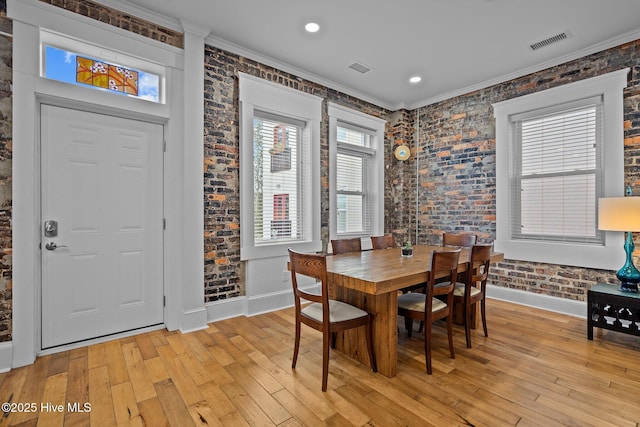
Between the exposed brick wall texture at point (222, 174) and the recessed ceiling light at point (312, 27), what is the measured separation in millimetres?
873

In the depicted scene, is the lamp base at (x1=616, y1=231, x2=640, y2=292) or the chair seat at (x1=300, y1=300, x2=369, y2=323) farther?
the lamp base at (x1=616, y1=231, x2=640, y2=292)

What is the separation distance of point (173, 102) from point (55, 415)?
2706mm

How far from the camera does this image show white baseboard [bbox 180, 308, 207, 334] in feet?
A: 10.5

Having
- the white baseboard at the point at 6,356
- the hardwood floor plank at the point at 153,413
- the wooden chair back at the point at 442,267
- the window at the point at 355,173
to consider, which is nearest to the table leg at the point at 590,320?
the wooden chair back at the point at 442,267

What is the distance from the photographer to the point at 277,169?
4.09 meters

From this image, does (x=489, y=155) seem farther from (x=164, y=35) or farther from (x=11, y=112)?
(x=11, y=112)

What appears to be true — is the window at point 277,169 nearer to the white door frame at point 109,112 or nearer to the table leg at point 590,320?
the white door frame at point 109,112

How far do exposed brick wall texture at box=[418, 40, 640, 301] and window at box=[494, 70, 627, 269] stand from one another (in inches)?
4.2

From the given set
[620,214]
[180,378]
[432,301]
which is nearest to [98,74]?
[180,378]

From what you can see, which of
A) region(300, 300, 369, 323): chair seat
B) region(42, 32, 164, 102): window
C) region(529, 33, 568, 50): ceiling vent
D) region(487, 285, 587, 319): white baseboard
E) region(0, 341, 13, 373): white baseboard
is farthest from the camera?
region(487, 285, 587, 319): white baseboard

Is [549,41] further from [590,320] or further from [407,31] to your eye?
[590,320]

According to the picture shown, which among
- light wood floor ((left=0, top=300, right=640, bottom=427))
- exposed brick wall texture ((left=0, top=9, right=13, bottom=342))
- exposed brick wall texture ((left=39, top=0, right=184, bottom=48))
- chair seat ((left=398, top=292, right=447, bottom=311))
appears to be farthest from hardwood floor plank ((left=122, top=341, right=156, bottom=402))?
exposed brick wall texture ((left=39, top=0, right=184, bottom=48))

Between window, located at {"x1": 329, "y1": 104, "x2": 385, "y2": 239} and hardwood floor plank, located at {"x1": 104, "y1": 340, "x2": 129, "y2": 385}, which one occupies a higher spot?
window, located at {"x1": 329, "y1": 104, "x2": 385, "y2": 239}

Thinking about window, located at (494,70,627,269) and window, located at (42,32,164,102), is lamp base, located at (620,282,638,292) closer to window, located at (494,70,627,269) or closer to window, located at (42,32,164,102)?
window, located at (494,70,627,269)
